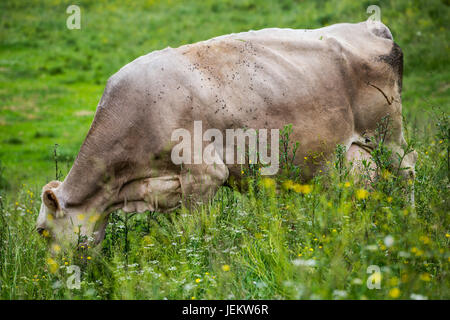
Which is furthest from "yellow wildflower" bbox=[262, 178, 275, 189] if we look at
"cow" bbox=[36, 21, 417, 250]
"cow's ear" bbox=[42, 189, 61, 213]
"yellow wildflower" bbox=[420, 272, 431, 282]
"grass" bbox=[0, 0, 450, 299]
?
"cow's ear" bbox=[42, 189, 61, 213]

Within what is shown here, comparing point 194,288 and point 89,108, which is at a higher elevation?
point 89,108

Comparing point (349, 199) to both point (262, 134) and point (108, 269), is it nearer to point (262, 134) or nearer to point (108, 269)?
point (262, 134)

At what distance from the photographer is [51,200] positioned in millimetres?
4570

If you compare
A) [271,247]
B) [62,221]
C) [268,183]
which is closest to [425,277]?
[271,247]

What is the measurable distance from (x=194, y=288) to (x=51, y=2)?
72.4ft

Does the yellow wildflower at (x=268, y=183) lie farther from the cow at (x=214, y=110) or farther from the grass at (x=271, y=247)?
the cow at (x=214, y=110)

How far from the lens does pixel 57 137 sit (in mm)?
12516

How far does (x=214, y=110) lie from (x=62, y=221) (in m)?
1.71

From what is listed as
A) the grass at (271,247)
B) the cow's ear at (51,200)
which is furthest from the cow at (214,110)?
the grass at (271,247)

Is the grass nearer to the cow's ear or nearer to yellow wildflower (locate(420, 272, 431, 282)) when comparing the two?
yellow wildflower (locate(420, 272, 431, 282))

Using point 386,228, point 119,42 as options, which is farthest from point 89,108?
point 386,228

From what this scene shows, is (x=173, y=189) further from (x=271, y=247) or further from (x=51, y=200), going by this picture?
(x=271, y=247)

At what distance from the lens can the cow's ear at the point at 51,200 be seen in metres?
4.52
